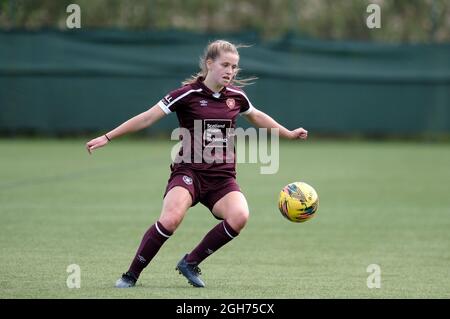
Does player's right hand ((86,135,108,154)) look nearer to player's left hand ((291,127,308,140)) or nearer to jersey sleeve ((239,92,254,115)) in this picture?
jersey sleeve ((239,92,254,115))

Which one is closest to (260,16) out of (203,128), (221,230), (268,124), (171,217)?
(268,124)

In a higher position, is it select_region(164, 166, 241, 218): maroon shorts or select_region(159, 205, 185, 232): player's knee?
select_region(164, 166, 241, 218): maroon shorts

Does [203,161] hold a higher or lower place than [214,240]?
higher

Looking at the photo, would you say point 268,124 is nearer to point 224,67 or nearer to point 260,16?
point 224,67

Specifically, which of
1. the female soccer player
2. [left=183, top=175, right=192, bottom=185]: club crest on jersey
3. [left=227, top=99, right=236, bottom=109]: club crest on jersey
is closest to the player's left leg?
the female soccer player

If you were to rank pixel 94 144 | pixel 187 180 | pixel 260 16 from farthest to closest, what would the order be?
pixel 260 16
pixel 187 180
pixel 94 144

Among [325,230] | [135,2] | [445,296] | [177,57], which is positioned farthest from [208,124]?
[135,2]

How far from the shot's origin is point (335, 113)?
813 inches

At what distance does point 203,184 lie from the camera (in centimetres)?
628

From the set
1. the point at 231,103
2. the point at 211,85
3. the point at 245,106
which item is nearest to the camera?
the point at 211,85

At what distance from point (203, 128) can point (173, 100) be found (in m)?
0.28

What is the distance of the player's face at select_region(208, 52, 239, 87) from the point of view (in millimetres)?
6219

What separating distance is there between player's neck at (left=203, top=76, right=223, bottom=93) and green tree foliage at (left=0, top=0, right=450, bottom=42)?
15255 millimetres
